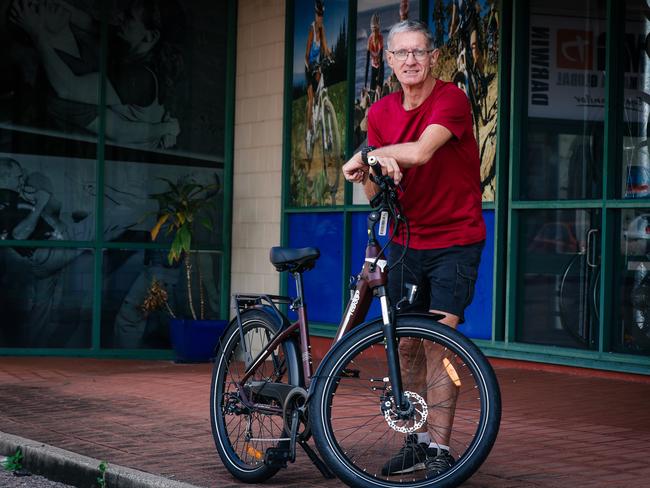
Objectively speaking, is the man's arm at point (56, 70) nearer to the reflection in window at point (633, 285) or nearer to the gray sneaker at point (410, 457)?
the reflection in window at point (633, 285)

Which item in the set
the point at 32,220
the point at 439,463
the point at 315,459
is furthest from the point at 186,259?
the point at 439,463

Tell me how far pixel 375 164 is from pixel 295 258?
0.63 metres

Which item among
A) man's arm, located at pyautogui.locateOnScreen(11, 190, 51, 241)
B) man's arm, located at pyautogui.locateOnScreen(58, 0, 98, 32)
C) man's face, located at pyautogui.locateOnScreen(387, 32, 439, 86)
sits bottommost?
man's arm, located at pyautogui.locateOnScreen(11, 190, 51, 241)

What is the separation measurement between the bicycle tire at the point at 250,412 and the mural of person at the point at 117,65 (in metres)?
6.51

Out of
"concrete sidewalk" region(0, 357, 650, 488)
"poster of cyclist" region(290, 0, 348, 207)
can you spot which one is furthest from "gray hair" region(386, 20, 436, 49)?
"poster of cyclist" region(290, 0, 348, 207)

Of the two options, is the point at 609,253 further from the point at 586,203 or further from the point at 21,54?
the point at 21,54

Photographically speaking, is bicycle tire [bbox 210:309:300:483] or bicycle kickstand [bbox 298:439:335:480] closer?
bicycle kickstand [bbox 298:439:335:480]

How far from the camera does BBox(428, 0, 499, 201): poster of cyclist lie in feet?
31.8


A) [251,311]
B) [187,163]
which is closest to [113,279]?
[187,163]

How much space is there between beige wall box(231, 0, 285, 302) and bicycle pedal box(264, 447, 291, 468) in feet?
21.2

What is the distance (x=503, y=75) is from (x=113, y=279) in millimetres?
4372

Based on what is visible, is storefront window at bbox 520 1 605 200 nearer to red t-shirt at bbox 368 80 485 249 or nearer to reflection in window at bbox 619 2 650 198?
reflection in window at bbox 619 2 650 198

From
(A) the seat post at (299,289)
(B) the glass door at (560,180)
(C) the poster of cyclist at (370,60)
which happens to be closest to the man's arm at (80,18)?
(C) the poster of cyclist at (370,60)

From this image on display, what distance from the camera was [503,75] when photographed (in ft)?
31.6
